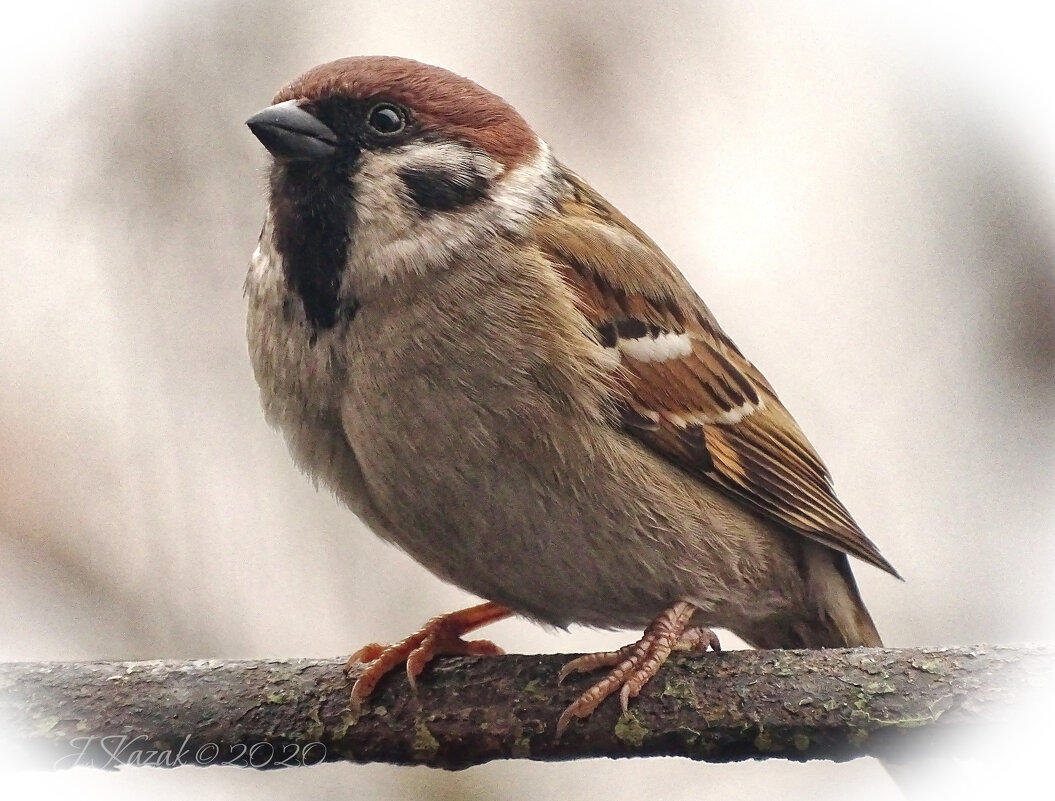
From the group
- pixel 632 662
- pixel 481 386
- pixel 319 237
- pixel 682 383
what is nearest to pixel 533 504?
pixel 481 386

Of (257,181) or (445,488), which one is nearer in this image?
(445,488)

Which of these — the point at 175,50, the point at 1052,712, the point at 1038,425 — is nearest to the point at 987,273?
the point at 1038,425

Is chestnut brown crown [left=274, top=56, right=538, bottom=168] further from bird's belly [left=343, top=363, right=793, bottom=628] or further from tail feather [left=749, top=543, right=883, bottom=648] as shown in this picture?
tail feather [left=749, top=543, right=883, bottom=648]

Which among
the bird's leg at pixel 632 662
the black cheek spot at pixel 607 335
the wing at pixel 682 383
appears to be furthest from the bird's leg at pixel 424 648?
the black cheek spot at pixel 607 335

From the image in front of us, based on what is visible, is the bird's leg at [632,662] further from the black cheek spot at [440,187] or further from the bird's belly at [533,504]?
the black cheek spot at [440,187]

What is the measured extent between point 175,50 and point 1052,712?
129 inches

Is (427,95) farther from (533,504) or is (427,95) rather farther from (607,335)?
(533,504)

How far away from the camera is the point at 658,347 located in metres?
2.86

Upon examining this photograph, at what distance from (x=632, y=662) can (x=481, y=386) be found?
0.72 meters

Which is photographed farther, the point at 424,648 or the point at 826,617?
the point at 826,617

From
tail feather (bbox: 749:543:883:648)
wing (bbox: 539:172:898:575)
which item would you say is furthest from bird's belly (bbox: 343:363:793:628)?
tail feather (bbox: 749:543:883:648)

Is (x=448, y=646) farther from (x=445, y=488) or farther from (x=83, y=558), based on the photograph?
(x=83, y=558)

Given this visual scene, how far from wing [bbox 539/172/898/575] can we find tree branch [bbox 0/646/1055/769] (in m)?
0.57

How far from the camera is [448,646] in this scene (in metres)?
2.71
